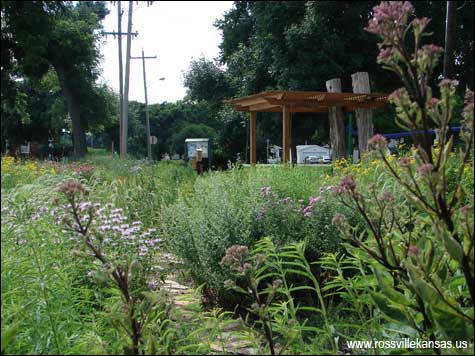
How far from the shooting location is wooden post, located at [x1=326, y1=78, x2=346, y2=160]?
40.4ft

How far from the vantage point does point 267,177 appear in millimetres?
5312

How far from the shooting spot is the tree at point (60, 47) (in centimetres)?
1984

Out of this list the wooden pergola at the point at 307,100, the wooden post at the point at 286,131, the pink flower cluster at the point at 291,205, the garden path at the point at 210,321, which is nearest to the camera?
the garden path at the point at 210,321

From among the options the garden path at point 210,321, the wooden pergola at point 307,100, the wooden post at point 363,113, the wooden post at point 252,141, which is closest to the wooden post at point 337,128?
the wooden pergola at point 307,100

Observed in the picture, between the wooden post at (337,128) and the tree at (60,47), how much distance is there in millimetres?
12085

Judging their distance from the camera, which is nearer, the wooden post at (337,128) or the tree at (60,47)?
the wooden post at (337,128)

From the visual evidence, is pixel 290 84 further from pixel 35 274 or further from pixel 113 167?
pixel 35 274

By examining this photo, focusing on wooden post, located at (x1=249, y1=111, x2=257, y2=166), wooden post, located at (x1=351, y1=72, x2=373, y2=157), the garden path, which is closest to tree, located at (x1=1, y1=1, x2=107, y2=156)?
wooden post, located at (x1=249, y1=111, x2=257, y2=166)

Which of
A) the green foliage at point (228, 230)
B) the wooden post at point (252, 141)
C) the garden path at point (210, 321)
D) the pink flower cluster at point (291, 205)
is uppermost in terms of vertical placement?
the wooden post at point (252, 141)

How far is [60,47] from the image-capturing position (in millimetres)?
24453

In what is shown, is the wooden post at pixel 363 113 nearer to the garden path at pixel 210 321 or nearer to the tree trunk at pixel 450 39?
the tree trunk at pixel 450 39

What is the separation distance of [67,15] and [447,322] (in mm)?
25432

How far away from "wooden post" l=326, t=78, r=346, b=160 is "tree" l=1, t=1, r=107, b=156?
12.1 meters

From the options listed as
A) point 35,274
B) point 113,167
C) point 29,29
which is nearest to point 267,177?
point 35,274
